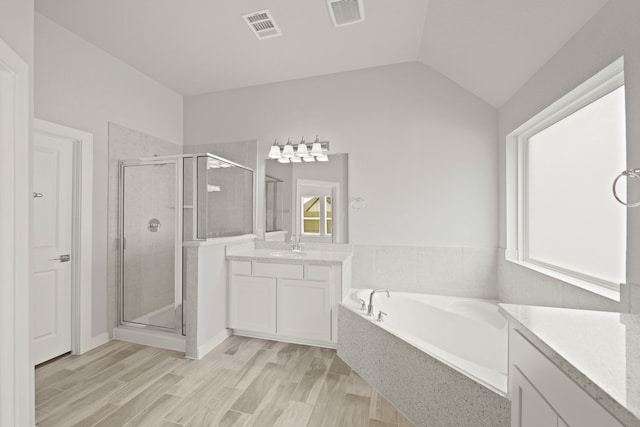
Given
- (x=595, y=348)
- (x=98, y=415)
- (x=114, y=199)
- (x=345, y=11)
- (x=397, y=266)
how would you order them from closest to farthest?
(x=595, y=348), (x=98, y=415), (x=345, y=11), (x=114, y=199), (x=397, y=266)

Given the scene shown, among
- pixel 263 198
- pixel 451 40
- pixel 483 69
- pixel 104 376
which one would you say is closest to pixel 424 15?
pixel 451 40

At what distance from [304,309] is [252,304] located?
539mm

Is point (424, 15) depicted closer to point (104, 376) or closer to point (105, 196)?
point (105, 196)

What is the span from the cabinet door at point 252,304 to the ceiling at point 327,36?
2.23 meters

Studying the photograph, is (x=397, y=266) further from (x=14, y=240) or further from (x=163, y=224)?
(x=14, y=240)

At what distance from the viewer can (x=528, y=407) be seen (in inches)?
34.5

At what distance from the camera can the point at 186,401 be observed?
1.93m

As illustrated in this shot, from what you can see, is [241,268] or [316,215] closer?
[241,268]

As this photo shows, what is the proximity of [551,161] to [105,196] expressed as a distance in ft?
12.7

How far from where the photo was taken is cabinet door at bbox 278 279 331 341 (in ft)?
8.70

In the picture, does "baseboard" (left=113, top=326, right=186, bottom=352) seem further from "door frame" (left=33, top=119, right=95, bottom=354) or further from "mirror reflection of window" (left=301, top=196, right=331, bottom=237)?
"mirror reflection of window" (left=301, top=196, right=331, bottom=237)

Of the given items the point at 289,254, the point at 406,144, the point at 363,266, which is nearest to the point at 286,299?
the point at 289,254

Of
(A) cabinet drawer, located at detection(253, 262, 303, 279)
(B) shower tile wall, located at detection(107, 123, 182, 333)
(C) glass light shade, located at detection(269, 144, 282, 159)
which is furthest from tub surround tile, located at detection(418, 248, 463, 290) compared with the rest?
(B) shower tile wall, located at detection(107, 123, 182, 333)

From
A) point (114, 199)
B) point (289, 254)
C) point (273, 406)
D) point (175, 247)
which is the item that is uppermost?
point (114, 199)
